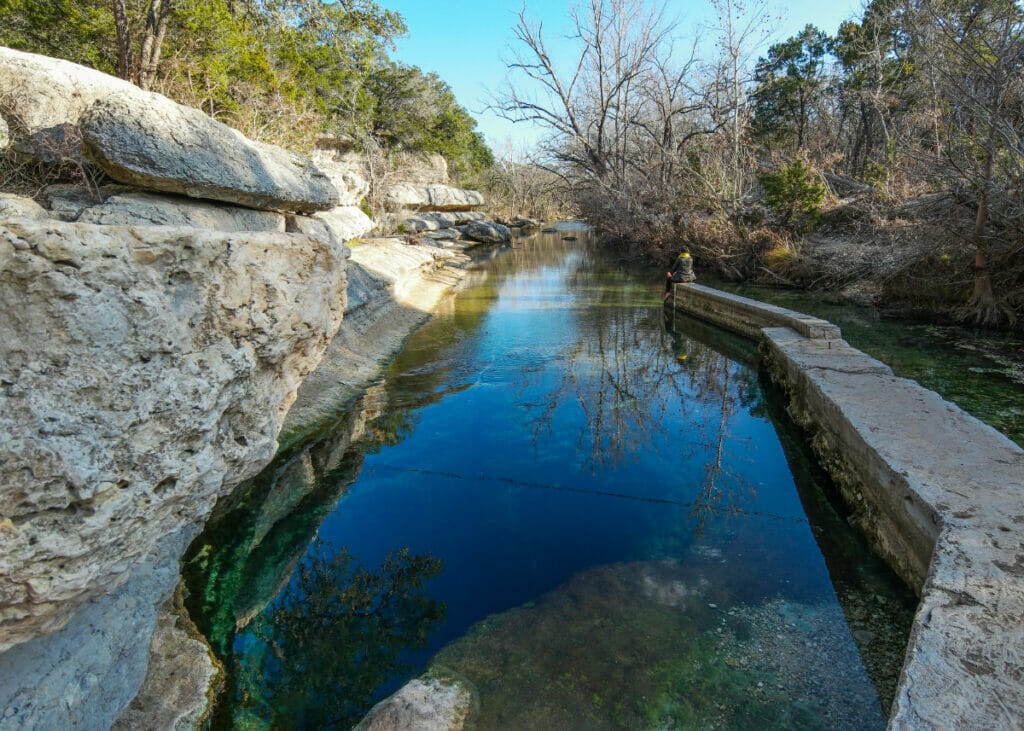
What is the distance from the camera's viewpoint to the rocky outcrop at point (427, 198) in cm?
2132

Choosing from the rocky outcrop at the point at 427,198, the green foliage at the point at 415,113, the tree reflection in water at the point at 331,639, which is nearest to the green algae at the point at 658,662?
the tree reflection in water at the point at 331,639

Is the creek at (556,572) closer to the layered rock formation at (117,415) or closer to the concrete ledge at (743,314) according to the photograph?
the layered rock formation at (117,415)

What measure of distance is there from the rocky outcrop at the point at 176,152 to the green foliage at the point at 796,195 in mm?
11229

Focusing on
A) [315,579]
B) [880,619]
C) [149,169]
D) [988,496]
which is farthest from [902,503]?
[149,169]

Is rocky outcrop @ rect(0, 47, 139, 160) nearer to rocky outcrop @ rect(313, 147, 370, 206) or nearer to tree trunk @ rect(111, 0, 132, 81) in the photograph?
tree trunk @ rect(111, 0, 132, 81)

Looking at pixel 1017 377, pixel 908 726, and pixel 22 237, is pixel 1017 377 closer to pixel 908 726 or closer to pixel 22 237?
pixel 908 726

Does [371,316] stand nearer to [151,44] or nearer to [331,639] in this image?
[151,44]

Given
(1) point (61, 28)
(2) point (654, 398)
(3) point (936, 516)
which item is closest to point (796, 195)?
(2) point (654, 398)

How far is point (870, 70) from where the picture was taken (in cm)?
1948

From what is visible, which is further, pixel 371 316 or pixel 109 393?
pixel 371 316

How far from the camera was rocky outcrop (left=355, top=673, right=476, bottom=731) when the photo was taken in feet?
7.82

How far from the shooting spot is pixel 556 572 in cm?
361

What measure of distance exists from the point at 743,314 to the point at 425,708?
8.16m

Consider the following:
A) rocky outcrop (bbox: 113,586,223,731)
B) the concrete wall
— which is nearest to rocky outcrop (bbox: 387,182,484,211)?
the concrete wall
